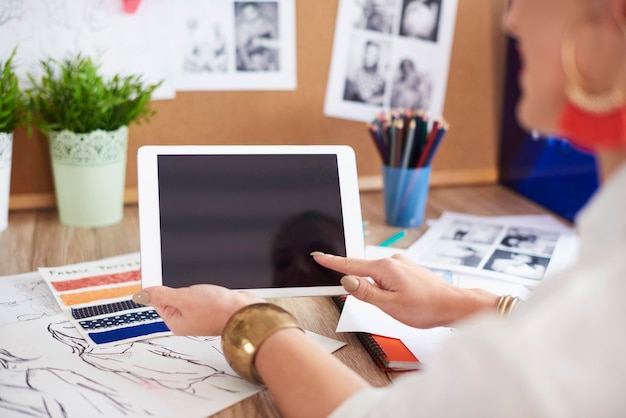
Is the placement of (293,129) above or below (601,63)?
below

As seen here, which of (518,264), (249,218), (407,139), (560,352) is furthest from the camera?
(407,139)

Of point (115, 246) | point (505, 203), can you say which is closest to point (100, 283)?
point (115, 246)

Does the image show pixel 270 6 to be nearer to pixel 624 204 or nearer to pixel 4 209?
pixel 4 209

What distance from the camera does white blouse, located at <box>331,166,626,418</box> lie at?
38 centimetres

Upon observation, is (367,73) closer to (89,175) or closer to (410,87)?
(410,87)

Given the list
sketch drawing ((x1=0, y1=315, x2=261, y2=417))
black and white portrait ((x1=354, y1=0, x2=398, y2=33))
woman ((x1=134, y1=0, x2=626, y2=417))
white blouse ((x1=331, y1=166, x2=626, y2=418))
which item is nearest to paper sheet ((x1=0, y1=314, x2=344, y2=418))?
sketch drawing ((x1=0, y1=315, x2=261, y2=417))

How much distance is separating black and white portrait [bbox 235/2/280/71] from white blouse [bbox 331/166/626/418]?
0.84 m

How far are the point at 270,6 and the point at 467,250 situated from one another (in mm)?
512

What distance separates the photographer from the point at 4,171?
0.99 meters

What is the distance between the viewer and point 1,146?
3.18 feet

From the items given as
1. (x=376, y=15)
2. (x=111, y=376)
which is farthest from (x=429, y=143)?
(x=111, y=376)

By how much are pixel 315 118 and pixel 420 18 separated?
0.83 ft

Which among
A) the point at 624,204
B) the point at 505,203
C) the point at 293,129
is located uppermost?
the point at 624,204

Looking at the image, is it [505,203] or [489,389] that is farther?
[505,203]
